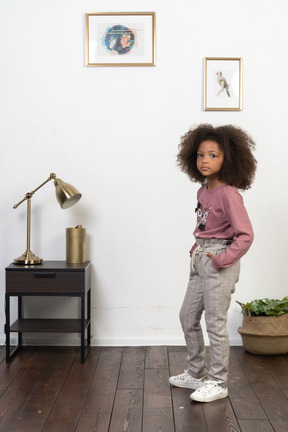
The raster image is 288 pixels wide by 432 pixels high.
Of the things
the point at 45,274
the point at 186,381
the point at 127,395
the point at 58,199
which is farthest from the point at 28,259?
the point at 186,381

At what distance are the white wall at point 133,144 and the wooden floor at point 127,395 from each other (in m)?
0.34

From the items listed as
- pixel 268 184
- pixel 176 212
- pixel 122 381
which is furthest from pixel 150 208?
pixel 122 381

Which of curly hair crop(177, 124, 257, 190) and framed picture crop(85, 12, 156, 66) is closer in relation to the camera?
curly hair crop(177, 124, 257, 190)

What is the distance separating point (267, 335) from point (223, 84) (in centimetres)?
149

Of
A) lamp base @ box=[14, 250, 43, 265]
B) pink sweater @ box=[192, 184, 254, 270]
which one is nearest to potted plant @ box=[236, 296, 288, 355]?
pink sweater @ box=[192, 184, 254, 270]

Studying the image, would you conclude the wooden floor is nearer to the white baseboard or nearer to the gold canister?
the white baseboard

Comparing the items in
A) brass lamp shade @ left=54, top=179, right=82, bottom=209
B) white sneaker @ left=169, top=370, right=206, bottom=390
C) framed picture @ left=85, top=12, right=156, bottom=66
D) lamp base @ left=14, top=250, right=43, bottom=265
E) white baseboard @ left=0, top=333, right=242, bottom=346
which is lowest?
white baseboard @ left=0, top=333, right=242, bottom=346

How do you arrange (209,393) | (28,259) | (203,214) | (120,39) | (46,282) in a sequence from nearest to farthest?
(209,393), (203,214), (46,282), (28,259), (120,39)

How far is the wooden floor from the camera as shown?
83.1 inches

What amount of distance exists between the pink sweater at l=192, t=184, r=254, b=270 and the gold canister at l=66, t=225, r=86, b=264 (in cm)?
90

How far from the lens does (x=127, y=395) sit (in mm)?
2420

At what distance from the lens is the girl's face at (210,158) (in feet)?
7.84

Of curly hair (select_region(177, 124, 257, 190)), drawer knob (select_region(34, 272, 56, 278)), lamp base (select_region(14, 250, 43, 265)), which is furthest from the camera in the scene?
lamp base (select_region(14, 250, 43, 265))

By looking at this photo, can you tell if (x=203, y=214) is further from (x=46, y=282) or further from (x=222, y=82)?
(x=222, y=82)
